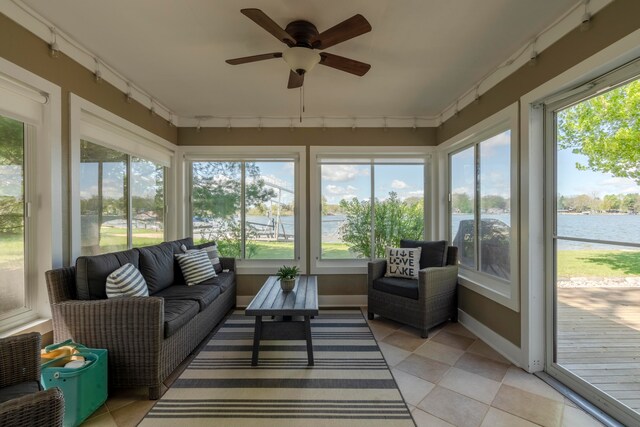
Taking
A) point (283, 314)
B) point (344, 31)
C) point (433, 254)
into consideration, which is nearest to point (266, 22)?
point (344, 31)

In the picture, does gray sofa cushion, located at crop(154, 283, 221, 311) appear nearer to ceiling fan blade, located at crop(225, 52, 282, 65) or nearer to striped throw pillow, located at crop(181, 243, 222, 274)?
striped throw pillow, located at crop(181, 243, 222, 274)

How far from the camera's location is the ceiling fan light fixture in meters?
1.95

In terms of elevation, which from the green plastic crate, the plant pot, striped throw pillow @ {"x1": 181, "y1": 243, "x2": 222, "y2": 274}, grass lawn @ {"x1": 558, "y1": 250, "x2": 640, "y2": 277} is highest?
grass lawn @ {"x1": 558, "y1": 250, "x2": 640, "y2": 277}

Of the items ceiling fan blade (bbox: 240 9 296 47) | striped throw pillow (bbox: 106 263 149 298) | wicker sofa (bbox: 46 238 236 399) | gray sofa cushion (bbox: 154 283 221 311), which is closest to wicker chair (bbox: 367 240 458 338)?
gray sofa cushion (bbox: 154 283 221 311)

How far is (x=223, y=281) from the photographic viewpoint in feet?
10.5

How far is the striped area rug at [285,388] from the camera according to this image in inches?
69.5

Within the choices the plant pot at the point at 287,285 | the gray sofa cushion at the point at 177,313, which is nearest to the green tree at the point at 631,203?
the plant pot at the point at 287,285

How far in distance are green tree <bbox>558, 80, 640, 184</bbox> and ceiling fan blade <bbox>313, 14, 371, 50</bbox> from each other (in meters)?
1.61

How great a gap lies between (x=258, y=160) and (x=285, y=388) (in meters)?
2.87

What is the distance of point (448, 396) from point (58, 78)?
3.69 metres

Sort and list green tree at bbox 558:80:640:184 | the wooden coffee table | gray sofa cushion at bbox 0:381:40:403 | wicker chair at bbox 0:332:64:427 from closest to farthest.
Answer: wicker chair at bbox 0:332:64:427
gray sofa cushion at bbox 0:381:40:403
green tree at bbox 558:80:640:184
the wooden coffee table

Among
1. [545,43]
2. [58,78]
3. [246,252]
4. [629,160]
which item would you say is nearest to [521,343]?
[629,160]

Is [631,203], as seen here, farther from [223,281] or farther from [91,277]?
[91,277]

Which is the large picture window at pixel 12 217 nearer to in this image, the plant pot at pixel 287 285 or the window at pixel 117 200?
the window at pixel 117 200
